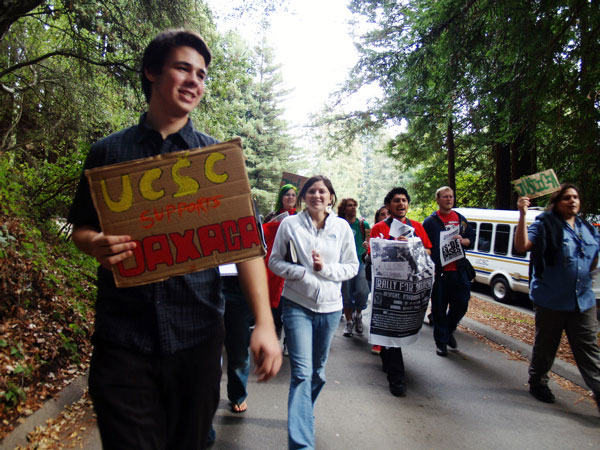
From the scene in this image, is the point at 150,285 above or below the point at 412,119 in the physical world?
below

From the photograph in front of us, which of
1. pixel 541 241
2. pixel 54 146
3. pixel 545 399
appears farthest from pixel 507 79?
pixel 54 146

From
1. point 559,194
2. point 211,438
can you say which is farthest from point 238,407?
point 559,194

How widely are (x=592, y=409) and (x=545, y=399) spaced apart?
1.41 feet

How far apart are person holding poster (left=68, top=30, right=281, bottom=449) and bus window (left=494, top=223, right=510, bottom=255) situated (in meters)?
12.3

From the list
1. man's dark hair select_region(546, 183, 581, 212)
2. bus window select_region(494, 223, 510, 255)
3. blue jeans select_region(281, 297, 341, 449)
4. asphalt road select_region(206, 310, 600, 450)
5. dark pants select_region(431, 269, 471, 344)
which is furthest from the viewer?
bus window select_region(494, 223, 510, 255)

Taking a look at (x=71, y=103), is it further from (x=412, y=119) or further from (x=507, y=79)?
(x=412, y=119)

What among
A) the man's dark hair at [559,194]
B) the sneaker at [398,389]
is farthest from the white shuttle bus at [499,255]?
the sneaker at [398,389]

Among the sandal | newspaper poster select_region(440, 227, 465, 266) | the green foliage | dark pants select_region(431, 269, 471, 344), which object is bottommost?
the sandal

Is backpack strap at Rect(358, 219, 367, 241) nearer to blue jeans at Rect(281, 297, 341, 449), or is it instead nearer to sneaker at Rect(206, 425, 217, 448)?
blue jeans at Rect(281, 297, 341, 449)

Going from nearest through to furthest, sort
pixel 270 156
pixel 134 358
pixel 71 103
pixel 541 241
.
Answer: pixel 134 358
pixel 541 241
pixel 71 103
pixel 270 156

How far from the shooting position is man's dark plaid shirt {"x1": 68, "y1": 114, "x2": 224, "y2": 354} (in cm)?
148

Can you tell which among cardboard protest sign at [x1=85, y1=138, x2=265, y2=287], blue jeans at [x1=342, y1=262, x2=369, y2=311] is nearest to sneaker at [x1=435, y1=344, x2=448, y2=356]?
blue jeans at [x1=342, y1=262, x2=369, y2=311]

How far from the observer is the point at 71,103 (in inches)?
382

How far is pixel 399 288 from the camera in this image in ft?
14.5
